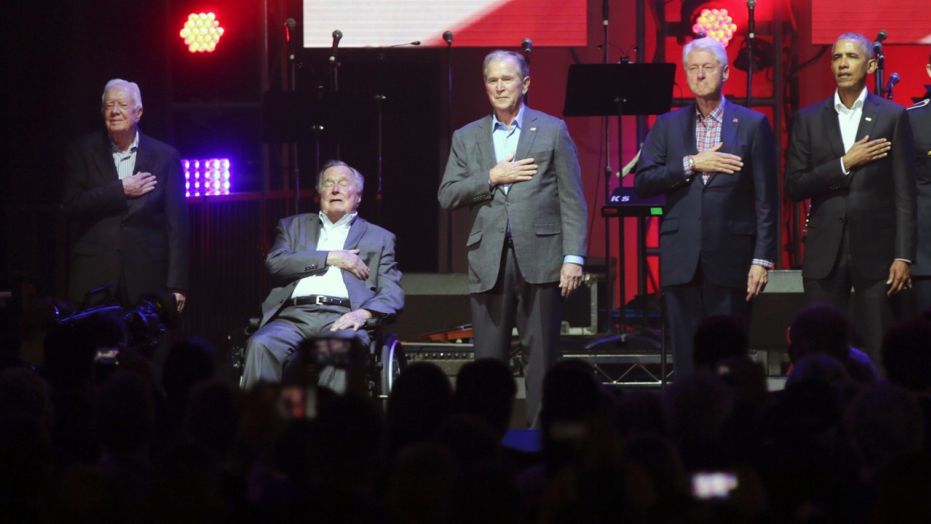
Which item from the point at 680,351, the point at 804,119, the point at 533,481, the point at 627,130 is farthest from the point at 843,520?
the point at 627,130

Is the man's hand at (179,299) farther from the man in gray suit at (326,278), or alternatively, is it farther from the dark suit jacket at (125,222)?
the man in gray suit at (326,278)

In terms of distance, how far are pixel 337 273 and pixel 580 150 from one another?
13.8 feet

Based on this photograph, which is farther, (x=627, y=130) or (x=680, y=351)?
(x=627, y=130)

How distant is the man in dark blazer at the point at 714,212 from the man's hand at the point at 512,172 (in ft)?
1.65

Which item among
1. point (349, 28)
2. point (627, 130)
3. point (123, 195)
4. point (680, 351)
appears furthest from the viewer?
point (627, 130)

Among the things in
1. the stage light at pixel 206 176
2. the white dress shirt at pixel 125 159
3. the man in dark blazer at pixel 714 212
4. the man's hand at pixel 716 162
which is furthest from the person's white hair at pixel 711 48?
the stage light at pixel 206 176

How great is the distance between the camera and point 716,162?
17.5 feet

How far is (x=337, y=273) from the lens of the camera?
602 centimetres

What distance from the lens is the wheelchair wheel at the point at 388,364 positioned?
557 cm

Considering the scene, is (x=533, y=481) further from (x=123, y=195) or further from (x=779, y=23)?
(x=779, y=23)

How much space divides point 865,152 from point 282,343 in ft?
8.00

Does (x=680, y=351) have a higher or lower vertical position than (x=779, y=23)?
lower

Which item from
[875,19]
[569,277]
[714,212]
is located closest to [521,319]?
[569,277]

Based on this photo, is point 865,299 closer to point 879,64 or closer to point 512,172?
point 512,172
